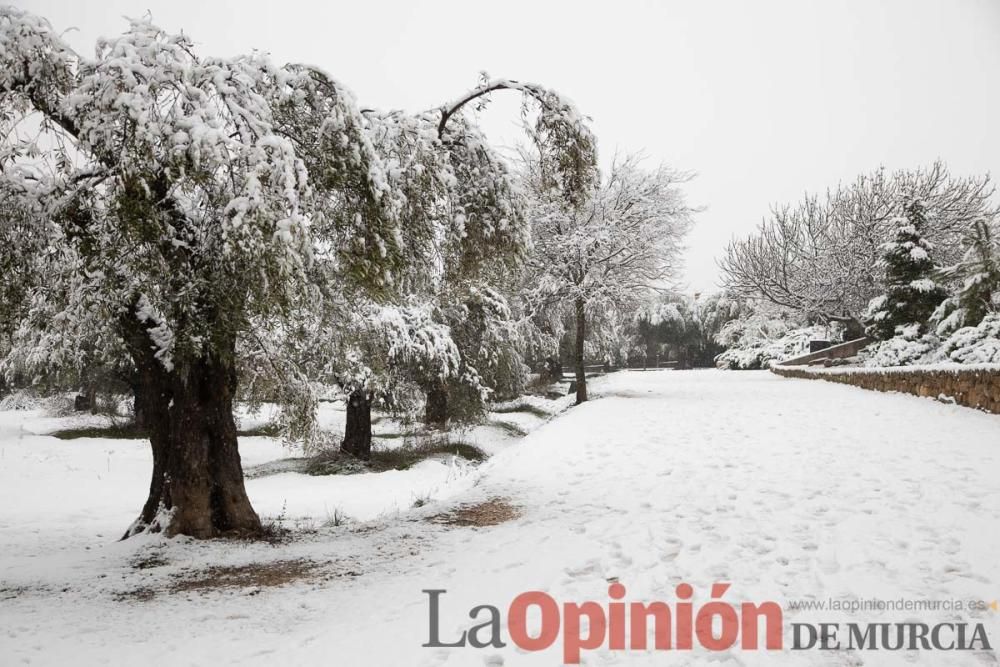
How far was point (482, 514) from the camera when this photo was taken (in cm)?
632

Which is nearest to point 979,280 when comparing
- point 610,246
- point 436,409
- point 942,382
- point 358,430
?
point 942,382

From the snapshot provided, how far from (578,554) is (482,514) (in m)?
1.85

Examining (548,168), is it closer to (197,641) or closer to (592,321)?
(197,641)

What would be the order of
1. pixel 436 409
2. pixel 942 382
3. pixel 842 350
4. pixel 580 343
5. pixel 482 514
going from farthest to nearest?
pixel 842 350, pixel 580 343, pixel 436 409, pixel 942 382, pixel 482 514

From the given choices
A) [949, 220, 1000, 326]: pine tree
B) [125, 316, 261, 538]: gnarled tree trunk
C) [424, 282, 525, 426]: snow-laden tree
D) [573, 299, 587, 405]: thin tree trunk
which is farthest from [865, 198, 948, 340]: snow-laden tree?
[125, 316, 261, 538]: gnarled tree trunk

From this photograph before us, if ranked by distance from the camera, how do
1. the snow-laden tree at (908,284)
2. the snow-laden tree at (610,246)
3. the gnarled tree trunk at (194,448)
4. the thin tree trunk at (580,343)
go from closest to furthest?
1. the gnarled tree trunk at (194,448)
2. the snow-laden tree at (610,246)
3. the thin tree trunk at (580,343)
4. the snow-laden tree at (908,284)

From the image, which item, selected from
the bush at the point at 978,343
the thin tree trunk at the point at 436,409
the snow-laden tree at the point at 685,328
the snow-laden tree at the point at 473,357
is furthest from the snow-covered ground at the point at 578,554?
the snow-laden tree at the point at 685,328

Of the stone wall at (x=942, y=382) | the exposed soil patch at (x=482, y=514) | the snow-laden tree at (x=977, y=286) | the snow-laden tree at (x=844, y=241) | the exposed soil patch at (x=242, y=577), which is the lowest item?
the exposed soil patch at (x=242, y=577)

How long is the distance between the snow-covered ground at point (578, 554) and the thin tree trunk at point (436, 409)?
7258 millimetres

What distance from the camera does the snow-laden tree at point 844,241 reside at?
25406mm

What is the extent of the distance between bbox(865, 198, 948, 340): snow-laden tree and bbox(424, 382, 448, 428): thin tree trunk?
1411 cm

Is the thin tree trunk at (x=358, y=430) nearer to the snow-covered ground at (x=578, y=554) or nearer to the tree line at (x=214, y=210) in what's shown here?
Result: the snow-covered ground at (x=578, y=554)

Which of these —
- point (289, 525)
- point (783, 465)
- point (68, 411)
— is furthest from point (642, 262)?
point (68, 411)

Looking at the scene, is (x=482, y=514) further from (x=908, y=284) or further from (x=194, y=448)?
(x=908, y=284)
